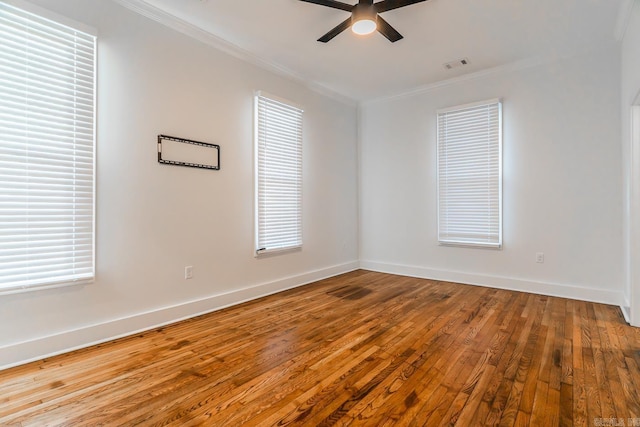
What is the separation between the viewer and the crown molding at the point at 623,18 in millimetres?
2847

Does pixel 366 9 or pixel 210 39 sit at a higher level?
pixel 210 39

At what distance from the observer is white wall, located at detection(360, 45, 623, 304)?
370 centimetres

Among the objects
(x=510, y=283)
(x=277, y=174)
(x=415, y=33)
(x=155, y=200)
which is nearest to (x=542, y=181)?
(x=510, y=283)

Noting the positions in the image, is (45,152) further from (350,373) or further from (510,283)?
(510,283)

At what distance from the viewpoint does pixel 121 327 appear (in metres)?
2.81

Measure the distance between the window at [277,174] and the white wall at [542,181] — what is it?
185 cm

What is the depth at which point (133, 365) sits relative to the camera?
2.31 meters

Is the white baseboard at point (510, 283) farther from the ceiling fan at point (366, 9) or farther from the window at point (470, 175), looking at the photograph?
the ceiling fan at point (366, 9)

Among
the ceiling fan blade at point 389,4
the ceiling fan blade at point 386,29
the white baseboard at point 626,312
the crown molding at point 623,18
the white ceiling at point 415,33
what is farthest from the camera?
the white baseboard at point 626,312

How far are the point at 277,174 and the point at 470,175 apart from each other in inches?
109

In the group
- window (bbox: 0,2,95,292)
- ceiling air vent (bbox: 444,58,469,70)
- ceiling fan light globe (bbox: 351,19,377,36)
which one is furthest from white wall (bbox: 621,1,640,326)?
window (bbox: 0,2,95,292)

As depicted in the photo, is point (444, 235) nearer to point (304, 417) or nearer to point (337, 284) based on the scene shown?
point (337, 284)

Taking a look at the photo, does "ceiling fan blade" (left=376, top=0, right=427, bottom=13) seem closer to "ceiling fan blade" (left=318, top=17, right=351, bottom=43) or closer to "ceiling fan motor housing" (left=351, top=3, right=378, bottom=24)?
"ceiling fan motor housing" (left=351, top=3, right=378, bottom=24)

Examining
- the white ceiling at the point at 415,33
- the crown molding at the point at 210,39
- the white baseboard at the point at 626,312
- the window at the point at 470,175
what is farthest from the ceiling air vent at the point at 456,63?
the white baseboard at the point at 626,312
